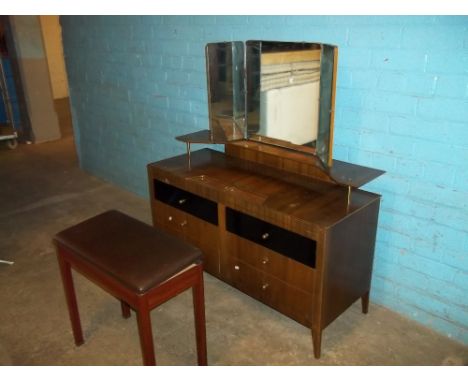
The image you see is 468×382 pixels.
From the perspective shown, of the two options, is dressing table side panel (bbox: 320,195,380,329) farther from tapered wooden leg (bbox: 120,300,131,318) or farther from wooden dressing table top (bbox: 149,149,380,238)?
tapered wooden leg (bbox: 120,300,131,318)

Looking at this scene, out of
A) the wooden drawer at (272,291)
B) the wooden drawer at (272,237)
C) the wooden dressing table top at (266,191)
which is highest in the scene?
the wooden dressing table top at (266,191)

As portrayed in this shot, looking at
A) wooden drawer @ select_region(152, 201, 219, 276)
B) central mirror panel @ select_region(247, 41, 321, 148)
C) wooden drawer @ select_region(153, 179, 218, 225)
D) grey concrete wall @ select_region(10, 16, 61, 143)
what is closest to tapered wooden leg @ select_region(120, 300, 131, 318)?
wooden drawer @ select_region(152, 201, 219, 276)

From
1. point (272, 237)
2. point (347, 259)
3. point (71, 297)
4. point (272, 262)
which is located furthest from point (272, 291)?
point (71, 297)

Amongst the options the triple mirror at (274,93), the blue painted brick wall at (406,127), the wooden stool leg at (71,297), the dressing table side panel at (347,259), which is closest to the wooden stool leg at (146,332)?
the wooden stool leg at (71,297)

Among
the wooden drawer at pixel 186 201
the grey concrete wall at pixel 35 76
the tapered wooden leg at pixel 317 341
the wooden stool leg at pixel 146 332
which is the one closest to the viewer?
the wooden stool leg at pixel 146 332

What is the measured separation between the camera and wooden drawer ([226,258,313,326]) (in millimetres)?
1983

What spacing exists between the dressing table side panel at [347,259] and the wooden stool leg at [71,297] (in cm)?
114

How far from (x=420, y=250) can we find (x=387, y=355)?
20.5 inches

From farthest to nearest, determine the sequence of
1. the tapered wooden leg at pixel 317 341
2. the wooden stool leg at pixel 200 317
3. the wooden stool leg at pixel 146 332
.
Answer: the tapered wooden leg at pixel 317 341 → the wooden stool leg at pixel 200 317 → the wooden stool leg at pixel 146 332

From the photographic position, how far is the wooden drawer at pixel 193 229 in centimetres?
232

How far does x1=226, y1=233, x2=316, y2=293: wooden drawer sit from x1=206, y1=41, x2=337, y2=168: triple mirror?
49cm

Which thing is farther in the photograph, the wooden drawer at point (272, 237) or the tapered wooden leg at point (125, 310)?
the tapered wooden leg at point (125, 310)

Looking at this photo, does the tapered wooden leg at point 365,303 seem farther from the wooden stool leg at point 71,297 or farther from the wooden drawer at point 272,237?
the wooden stool leg at point 71,297

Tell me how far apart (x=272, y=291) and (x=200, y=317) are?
1.34ft
